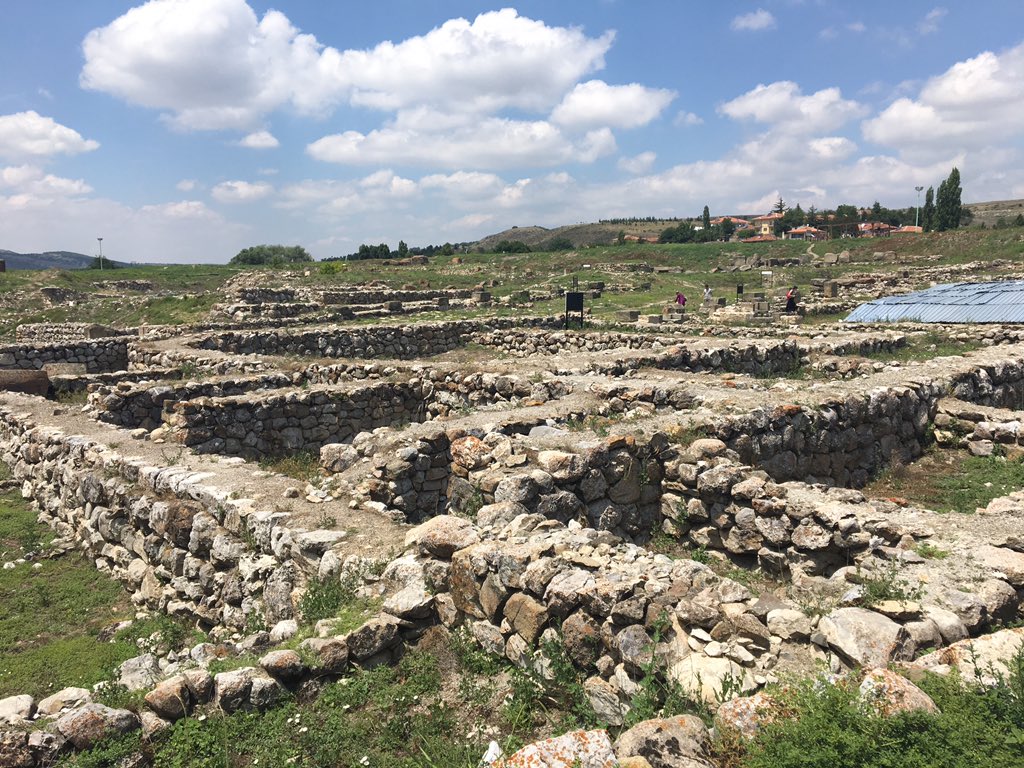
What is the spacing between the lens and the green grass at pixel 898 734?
8.46ft

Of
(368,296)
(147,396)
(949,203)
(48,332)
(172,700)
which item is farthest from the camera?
(949,203)

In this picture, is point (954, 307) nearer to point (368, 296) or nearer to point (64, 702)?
point (368, 296)

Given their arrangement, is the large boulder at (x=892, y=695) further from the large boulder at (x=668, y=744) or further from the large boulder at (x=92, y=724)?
the large boulder at (x=92, y=724)

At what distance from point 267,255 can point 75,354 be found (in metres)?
65.9

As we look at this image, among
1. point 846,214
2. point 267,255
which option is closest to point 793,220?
point 846,214

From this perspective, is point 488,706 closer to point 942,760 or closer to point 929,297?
point 942,760

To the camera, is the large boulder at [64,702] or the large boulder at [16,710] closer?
the large boulder at [16,710]

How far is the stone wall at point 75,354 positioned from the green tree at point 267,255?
58.3 metres

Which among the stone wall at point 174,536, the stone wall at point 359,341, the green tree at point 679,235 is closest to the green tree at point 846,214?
the green tree at point 679,235

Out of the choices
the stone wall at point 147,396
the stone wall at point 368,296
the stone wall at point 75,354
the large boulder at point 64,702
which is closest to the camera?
the large boulder at point 64,702

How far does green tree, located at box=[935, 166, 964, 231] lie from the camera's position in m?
80.3

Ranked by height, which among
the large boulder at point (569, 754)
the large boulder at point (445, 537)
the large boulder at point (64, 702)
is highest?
the large boulder at point (445, 537)

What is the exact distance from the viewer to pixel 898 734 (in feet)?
8.98

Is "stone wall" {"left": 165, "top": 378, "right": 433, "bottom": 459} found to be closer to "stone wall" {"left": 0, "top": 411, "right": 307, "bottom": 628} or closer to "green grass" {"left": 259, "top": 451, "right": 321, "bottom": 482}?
"green grass" {"left": 259, "top": 451, "right": 321, "bottom": 482}
